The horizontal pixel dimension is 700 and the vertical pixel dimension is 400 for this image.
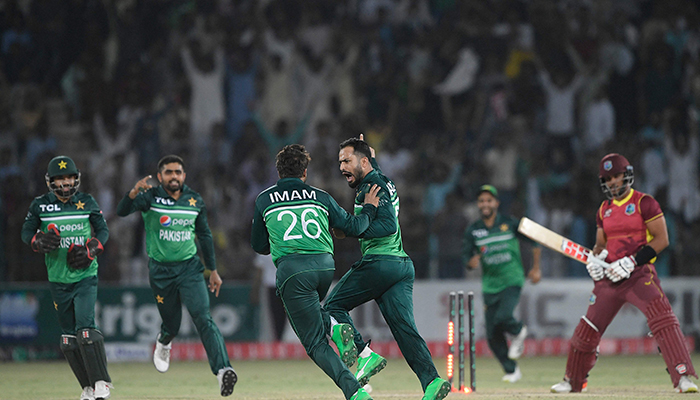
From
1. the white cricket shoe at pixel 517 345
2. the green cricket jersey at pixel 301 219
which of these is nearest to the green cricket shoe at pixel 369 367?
the green cricket jersey at pixel 301 219

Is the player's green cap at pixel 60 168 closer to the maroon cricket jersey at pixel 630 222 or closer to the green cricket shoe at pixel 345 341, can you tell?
the green cricket shoe at pixel 345 341

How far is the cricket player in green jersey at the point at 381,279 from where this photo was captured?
28.5 ft

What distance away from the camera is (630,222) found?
10906 mm

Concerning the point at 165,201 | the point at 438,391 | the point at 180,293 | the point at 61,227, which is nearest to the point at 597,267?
→ the point at 438,391

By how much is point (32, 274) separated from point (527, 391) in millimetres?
10431

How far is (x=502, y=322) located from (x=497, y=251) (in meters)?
1.07

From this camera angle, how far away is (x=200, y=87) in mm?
19828

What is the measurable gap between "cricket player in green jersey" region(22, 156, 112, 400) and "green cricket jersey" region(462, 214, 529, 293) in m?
5.76

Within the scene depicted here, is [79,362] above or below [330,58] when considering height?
below

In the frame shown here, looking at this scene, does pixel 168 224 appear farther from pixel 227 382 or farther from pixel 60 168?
pixel 227 382

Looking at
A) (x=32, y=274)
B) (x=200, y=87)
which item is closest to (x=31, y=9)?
(x=200, y=87)

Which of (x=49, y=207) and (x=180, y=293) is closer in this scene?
(x=49, y=207)

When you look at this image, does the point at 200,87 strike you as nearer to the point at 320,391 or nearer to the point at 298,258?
the point at 320,391

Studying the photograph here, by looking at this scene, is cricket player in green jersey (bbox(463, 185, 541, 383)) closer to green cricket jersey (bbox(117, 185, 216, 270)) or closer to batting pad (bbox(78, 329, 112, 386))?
green cricket jersey (bbox(117, 185, 216, 270))
